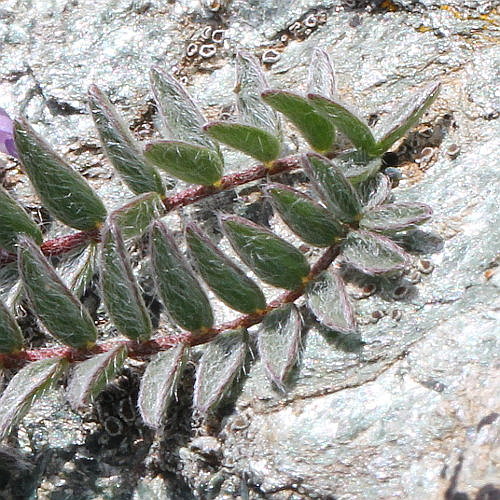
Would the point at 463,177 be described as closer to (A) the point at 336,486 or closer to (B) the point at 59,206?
(A) the point at 336,486

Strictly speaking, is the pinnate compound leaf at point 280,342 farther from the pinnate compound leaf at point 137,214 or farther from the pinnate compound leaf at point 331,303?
the pinnate compound leaf at point 137,214

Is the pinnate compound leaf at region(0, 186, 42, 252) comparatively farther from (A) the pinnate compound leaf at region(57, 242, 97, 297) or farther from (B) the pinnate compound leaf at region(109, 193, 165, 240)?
(B) the pinnate compound leaf at region(109, 193, 165, 240)

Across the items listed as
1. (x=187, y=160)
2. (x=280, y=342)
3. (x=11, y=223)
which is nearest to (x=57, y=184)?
(x=11, y=223)

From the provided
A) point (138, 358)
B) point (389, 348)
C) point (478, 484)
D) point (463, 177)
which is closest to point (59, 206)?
point (138, 358)

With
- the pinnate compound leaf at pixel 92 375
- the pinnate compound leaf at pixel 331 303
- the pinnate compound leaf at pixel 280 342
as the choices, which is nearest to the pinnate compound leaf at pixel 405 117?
the pinnate compound leaf at pixel 331 303

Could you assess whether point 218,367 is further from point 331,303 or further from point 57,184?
point 57,184

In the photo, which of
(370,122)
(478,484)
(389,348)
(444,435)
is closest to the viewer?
(478,484)

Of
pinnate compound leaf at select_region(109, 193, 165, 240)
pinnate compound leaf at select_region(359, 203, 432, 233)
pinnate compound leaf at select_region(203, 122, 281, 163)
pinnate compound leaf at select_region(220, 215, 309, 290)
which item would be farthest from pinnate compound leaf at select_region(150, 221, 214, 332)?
pinnate compound leaf at select_region(359, 203, 432, 233)
